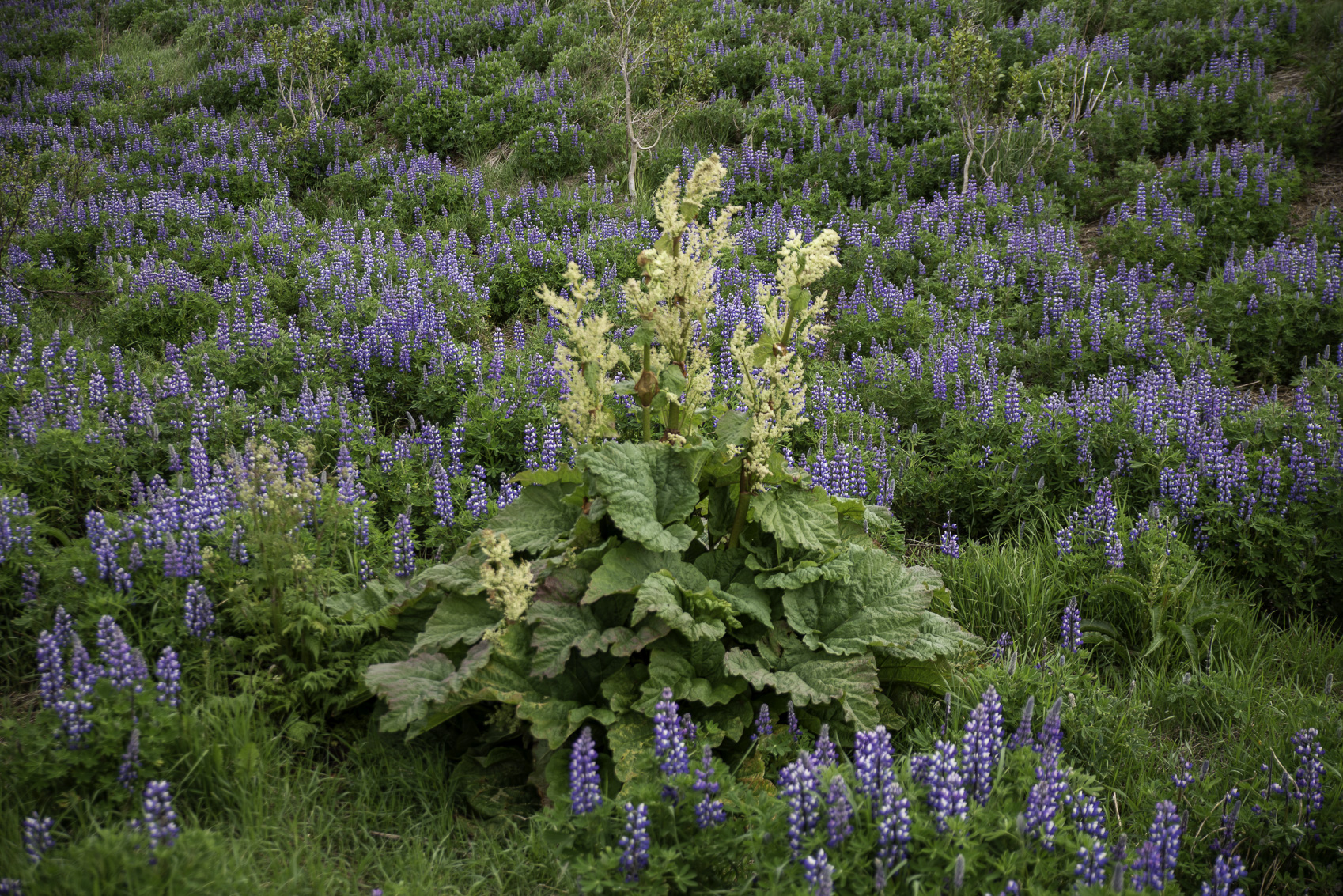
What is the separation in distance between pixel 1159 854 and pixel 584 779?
182cm

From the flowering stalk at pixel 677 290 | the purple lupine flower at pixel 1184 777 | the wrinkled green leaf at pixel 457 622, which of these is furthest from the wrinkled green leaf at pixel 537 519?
the purple lupine flower at pixel 1184 777

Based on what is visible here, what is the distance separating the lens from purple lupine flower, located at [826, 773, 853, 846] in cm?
273

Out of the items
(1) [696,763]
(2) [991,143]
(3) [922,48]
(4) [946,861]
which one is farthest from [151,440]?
(3) [922,48]

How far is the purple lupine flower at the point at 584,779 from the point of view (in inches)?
114

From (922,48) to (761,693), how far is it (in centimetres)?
1037

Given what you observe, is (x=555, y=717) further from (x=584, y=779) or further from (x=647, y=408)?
(x=647, y=408)

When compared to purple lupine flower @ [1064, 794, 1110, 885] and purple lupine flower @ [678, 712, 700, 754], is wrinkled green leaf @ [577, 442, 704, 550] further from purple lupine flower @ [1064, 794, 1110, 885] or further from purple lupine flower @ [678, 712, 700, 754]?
purple lupine flower @ [1064, 794, 1110, 885]

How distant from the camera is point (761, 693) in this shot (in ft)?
11.4

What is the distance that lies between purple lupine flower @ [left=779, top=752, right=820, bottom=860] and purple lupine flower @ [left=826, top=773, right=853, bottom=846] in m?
0.05

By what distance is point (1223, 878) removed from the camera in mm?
2889

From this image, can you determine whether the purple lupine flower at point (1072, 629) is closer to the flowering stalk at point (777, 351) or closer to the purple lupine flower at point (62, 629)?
the flowering stalk at point (777, 351)

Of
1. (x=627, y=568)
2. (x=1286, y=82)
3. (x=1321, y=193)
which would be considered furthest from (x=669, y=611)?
(x=1286, y=82)

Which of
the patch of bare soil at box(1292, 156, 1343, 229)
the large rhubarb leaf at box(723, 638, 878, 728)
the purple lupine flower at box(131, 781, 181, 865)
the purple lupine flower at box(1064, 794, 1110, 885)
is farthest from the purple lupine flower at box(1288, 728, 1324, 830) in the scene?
the patch of bare soil at box(1292, 156, 1343, 229)

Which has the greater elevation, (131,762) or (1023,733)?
(131,762)
